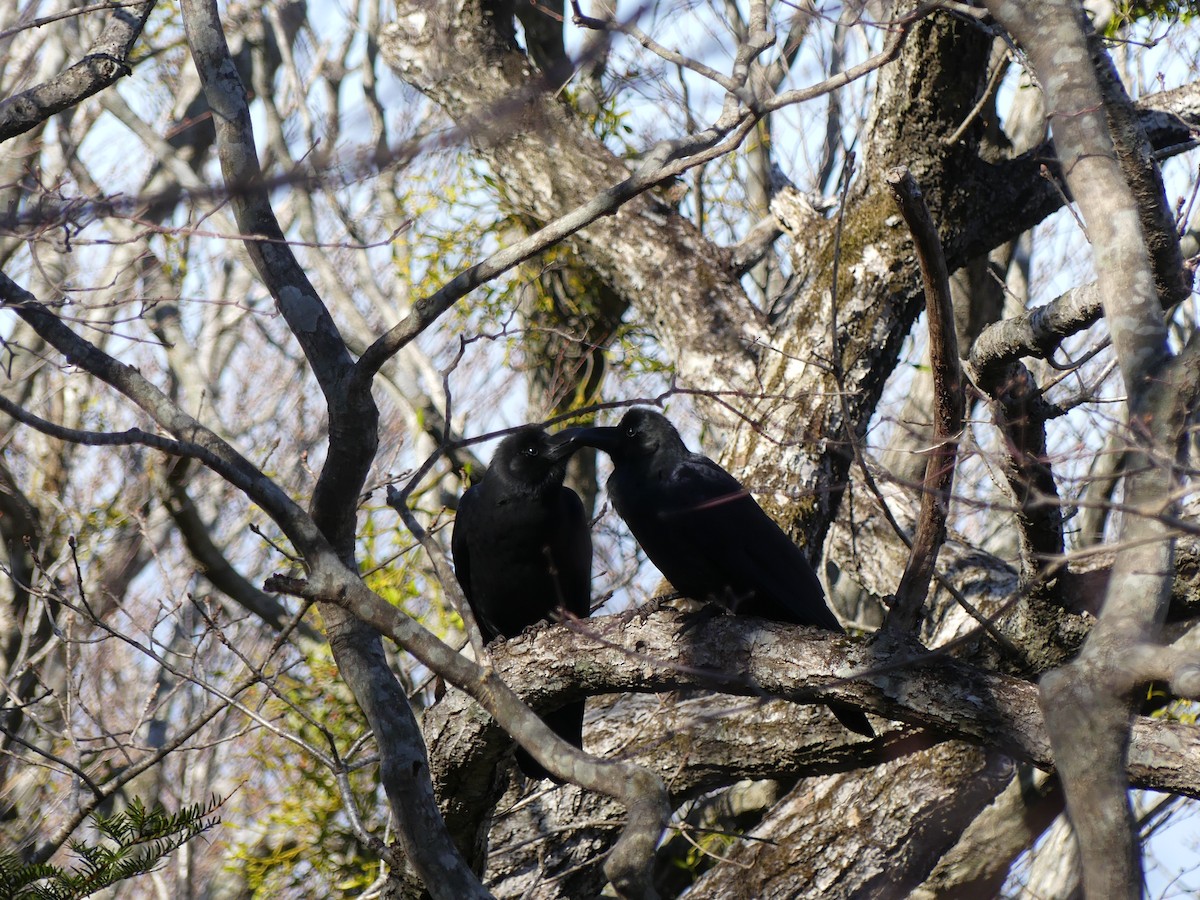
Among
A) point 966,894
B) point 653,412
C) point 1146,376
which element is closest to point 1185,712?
point 966,894

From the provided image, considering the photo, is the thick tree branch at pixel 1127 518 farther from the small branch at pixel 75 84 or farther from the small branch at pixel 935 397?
the small branch at pixel 75 84

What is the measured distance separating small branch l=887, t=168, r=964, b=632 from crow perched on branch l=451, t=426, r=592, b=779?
1.58 metres


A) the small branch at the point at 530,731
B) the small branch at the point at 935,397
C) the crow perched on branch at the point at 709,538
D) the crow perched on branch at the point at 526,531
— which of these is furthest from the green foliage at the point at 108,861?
the small branch at the point at 935,397

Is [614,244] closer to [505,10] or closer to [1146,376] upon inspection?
[505,10]

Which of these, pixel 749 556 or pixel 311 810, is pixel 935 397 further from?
pixel 311 810

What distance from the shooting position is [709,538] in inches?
161

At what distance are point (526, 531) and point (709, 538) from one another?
83cm

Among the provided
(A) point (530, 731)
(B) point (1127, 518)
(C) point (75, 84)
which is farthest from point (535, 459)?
(B) point (1127, 518)

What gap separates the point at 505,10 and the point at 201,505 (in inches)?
204

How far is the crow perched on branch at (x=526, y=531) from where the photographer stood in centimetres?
460

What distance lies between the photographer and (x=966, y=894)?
5305 mm

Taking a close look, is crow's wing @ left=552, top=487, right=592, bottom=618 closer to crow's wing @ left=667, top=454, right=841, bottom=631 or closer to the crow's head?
the crow's head

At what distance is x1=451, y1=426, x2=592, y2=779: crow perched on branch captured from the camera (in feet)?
15.1

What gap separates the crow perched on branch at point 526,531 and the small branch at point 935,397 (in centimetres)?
158
